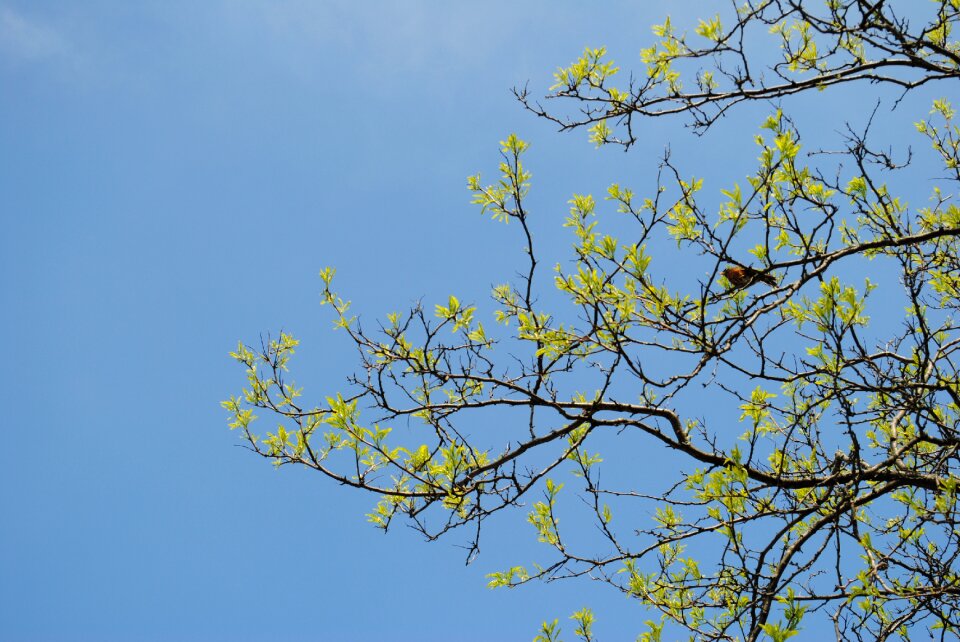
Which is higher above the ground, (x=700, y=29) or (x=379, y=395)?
(x=700, y=29)

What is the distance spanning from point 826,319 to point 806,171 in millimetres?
903

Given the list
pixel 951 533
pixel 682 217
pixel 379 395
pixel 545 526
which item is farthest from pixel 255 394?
pixel 951 533

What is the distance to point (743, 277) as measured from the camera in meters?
3.43

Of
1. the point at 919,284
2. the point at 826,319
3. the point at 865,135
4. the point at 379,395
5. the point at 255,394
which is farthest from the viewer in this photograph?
the point at 255,394

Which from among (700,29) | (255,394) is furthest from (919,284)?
(255,394)

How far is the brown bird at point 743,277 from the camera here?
10.8ft

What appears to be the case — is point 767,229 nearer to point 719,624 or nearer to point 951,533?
point 951,533

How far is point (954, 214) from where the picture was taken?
3.94 meters

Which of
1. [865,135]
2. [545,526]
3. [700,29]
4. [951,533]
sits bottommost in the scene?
[951,533]

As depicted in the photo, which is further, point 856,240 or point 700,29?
point 856,240

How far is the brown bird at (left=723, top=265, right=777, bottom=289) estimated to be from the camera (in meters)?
3.30

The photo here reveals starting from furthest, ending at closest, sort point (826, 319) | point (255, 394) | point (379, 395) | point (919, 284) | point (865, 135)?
point (255, 394)
point (919, 284)
point (379, 395)
point (865, 135)
point (826, 319)

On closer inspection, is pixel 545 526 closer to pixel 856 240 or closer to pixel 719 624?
pixel 719 624

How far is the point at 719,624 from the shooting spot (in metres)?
3.77
